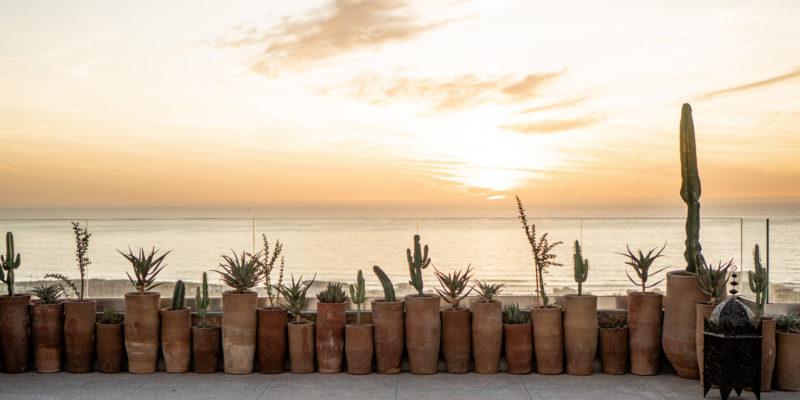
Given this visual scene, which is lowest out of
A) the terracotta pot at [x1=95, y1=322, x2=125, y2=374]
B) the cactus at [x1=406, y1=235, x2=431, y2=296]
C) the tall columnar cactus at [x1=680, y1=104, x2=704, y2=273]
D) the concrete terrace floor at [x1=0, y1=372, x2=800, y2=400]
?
the concrete terrace floor at [x1=0, y1=372, x2=800, y2=400]

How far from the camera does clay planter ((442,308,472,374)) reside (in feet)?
19.3

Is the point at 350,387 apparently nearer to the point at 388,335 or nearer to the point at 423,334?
the point at 388,335

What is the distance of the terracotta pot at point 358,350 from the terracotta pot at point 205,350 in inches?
44.2

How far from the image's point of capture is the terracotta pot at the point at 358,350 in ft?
19.1

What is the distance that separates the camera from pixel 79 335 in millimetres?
5980

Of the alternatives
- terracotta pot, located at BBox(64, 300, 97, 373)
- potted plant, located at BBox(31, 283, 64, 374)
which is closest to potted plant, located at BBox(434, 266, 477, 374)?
terracotta pot, located at BBox(64, 300, 97, 373)

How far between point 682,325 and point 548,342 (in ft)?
3.46

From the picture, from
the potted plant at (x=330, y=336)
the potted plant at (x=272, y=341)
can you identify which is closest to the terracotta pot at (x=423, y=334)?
the potted plant at (x=330, y=336)

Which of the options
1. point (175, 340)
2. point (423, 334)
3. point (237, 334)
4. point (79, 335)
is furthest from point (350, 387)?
point (79, 335)

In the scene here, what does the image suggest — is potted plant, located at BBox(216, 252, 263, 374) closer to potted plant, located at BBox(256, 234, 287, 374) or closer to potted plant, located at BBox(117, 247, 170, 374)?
potted plant, located at BBox(256, 234, 287, 374)

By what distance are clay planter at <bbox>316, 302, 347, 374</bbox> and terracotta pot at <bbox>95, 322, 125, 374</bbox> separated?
1707 millimetres

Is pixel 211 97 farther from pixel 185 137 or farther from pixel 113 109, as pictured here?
pixel 185 137

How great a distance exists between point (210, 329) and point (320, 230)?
261 centimetres

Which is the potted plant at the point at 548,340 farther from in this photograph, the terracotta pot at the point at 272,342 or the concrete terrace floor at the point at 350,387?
the terracotta pot at the point at 272,342
